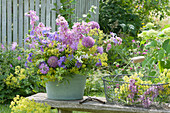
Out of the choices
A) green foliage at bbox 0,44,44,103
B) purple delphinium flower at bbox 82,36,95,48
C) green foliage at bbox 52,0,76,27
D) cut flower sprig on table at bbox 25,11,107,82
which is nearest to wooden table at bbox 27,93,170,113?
cut flower sprig on table at bbox 25,11,107,82

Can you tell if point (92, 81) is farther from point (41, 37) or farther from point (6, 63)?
point (41, 37)

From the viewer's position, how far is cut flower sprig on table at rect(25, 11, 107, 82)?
1611mm

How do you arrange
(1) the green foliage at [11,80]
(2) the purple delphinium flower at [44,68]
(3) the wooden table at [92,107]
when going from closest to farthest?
(3) the wooden table at [92,107] < (2) the purple delphinium flower at [44,68] < (1) the green foliage at [11,80]

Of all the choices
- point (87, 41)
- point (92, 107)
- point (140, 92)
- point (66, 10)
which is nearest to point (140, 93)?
point (140, 92)

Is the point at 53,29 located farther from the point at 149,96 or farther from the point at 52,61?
the point at 149,96

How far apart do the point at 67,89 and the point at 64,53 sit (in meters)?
0.24

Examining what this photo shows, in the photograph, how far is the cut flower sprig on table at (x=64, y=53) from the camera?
1611mm

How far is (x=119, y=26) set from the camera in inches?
263

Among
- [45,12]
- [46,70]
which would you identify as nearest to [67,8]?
[45,12]

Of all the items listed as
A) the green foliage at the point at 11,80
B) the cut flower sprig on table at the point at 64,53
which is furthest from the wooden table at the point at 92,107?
the green foliage at the point at 11,80

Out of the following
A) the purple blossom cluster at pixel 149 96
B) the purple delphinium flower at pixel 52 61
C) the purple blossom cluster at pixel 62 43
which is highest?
the purple blossom cluster at pixel 62 43

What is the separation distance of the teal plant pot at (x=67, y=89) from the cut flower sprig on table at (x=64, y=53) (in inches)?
1.9

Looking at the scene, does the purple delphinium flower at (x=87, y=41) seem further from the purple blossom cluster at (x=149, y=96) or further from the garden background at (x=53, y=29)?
the purple blossom cluster at (x=149, y=96)

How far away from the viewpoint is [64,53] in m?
1.66
